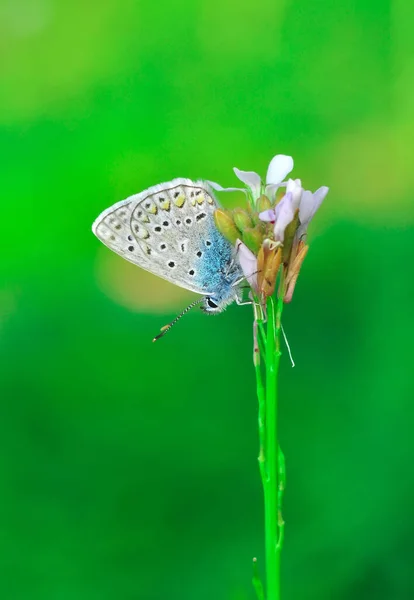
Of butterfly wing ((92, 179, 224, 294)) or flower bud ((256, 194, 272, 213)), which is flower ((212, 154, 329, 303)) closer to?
flower bud ((256, 194, 272, 213))

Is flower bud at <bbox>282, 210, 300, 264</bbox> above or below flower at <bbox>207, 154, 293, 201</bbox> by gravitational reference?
below

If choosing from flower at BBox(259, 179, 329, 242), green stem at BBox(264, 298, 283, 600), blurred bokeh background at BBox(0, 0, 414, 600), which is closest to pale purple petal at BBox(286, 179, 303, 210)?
flower at BBox(259, 179, 329, 242)

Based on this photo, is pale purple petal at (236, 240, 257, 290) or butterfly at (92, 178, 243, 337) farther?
butterfly at (92, 178, 243, 337)

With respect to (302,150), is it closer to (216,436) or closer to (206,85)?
(206,85)

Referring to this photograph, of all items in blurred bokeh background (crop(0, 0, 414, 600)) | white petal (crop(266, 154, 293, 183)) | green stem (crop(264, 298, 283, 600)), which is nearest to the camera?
green stem (crop(264, 298, 283, 600))

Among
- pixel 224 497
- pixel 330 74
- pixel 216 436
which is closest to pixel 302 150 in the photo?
pixel 330 74

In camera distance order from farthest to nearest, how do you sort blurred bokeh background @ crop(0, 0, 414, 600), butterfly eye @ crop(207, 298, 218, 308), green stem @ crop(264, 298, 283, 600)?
blurred bokeh background @ crop(0, 0, 414, 600) < butterfly eye @ crop(207, 298, 218, 308) < green stem @ crop(264, 298, 283, 600)
